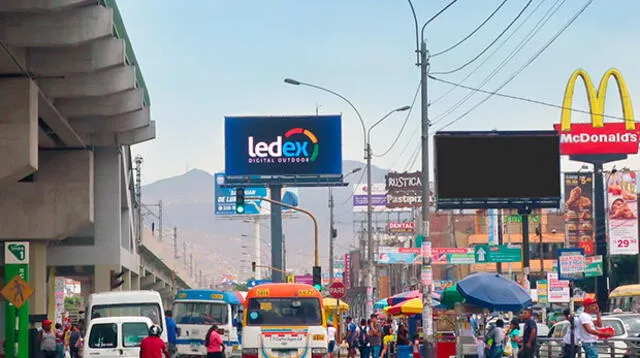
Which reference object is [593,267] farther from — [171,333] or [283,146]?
[171,333]

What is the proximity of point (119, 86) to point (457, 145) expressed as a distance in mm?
14707

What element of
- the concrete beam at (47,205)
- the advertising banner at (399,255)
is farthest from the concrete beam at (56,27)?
the advertising banner at (399,255)

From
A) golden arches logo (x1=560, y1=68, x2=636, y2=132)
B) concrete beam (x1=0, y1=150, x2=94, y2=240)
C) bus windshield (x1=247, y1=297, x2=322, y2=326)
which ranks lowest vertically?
bus windshield (x1=247, y1=297, x2=322, y2=326)

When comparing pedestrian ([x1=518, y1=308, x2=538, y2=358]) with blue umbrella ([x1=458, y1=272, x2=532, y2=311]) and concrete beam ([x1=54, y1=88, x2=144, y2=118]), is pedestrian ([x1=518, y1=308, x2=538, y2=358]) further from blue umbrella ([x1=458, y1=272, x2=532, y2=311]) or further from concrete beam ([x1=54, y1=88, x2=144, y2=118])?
concrete beam ([x1=54, y1=88, x2=144, y2=118])

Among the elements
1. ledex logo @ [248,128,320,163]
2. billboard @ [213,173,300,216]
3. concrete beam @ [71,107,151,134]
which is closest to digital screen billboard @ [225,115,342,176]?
ledex logo @ [248,128,320,163]

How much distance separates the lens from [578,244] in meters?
97.4

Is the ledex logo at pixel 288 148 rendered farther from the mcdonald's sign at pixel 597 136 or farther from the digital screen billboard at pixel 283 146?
the mcdonald's sign at pixel 597 136

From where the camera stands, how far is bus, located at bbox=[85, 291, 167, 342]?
32781mm

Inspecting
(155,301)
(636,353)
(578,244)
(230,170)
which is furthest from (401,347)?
(578,244)

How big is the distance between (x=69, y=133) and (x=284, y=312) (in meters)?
17.6

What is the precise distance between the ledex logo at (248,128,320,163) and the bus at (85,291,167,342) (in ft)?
139

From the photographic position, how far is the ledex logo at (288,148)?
248ft

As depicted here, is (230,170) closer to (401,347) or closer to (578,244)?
(578,244)

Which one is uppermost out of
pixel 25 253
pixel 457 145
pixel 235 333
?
pixel 457 145
